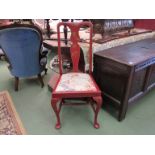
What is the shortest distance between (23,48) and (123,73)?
55.7 inches

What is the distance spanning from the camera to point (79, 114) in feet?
6.57

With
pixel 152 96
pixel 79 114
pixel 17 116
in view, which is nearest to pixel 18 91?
pixel 17 116

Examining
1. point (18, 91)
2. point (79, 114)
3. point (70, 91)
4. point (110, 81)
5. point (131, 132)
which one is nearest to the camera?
point (70, 91)

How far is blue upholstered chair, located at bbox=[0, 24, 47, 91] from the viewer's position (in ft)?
6.70

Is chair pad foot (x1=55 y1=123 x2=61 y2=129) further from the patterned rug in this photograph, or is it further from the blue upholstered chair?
the blue upholstered chair

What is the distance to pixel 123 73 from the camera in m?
1.63

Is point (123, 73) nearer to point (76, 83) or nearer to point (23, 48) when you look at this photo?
point (76, 83)

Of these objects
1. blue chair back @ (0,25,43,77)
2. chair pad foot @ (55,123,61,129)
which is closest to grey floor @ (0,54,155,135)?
chair pad foot @ (55,123,61,129)

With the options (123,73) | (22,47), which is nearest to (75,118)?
(123,73)

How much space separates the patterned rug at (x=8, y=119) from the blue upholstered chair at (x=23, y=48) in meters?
0.35

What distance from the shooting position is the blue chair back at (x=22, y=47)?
6.70 feet

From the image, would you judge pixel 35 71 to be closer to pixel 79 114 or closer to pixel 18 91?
pixel 18 91

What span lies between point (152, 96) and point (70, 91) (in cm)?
142

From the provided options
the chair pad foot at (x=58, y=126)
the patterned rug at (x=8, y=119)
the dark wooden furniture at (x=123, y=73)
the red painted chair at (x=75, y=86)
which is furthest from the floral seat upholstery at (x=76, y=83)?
the patterned rug at (x=8, y=119)
